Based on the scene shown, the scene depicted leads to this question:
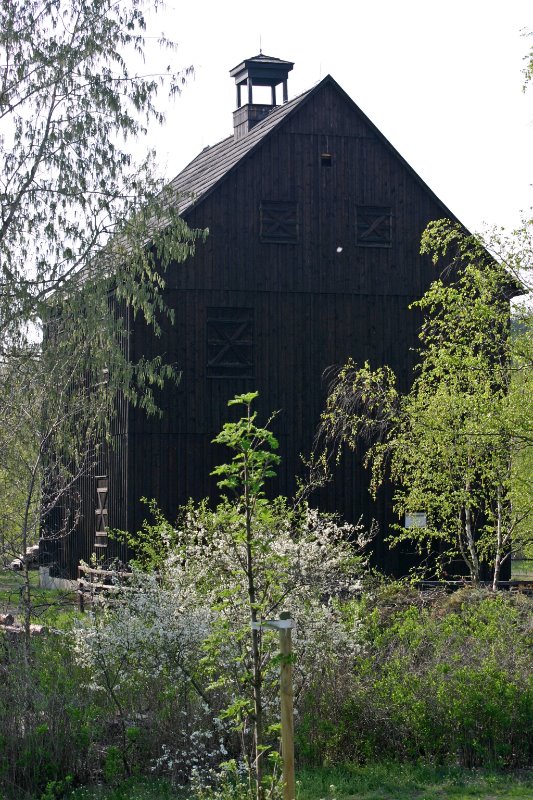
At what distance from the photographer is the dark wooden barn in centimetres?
2245

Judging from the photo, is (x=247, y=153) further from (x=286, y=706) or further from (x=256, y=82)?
(x=286, y=706)

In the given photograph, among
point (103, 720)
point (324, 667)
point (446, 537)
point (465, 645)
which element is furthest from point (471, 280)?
point (103, 720)

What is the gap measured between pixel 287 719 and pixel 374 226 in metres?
17.3

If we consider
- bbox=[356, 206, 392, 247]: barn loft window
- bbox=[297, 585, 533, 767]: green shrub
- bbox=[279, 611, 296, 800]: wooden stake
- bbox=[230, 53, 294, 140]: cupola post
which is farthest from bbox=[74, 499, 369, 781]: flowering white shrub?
bbox=[230, 53, 294, 140]: cupola post

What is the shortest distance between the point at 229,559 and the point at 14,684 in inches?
94.2

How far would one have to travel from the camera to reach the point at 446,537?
19969mm

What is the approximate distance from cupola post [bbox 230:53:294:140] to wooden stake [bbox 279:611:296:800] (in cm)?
2126

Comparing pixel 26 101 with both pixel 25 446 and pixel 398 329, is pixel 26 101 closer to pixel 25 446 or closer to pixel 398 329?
pixel 25 446

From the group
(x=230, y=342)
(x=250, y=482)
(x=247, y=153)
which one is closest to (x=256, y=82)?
(x=247, y=153)

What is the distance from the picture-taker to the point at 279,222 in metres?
23.5

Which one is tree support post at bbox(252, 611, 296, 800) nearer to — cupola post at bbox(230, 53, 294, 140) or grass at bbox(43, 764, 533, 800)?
grass at bbox(43, 764, 533, 800)

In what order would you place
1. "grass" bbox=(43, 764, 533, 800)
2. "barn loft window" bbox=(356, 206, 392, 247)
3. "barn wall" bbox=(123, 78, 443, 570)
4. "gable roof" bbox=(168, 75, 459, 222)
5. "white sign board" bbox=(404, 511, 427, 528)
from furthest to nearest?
"barn loft window" bbox=(356, 206, 392, 247) < "white sign board" bbox=(404, 511, 427, 528) < "gable roof" bbox=(168, 75, 459, 222) < "barn wall" bbox=(123, 78, 443, 570) < "grass" bbox=(43, 764, 533, 800)

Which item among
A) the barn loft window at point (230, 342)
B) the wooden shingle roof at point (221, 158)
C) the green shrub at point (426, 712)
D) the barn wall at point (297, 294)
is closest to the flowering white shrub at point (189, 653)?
the green shrub at point (426, 712)

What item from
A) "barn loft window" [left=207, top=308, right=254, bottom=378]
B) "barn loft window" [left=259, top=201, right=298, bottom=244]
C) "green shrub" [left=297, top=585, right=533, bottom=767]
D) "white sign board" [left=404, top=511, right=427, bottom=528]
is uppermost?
"barn loft window" [left=259, top=201, right=298, bottom=244]
